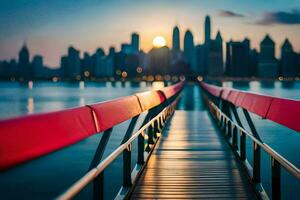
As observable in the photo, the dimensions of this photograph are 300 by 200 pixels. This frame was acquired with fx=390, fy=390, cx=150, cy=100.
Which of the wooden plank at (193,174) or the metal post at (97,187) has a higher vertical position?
the metal post at (97,187)

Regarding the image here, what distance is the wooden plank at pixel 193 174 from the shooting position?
590cm

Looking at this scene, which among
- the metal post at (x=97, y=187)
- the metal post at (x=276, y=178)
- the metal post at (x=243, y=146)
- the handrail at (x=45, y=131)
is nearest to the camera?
the handrail at (x=45, y=131)

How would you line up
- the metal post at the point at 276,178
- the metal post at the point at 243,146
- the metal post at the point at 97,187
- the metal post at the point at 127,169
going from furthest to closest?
the metal post at the point at 243,146, the metal post at the point at 127,169, the metal post at the point at 276,178, the metal post at the point at 97,187

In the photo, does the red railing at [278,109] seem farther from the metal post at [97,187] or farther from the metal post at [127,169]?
the metal post at [97,187]

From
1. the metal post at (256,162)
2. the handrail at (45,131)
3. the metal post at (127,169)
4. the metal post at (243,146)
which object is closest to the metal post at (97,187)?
the handrail at (45,131)

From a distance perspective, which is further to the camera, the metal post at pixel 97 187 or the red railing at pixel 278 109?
the red railing at pixel 278 109

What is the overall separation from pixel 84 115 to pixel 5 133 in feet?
5.40

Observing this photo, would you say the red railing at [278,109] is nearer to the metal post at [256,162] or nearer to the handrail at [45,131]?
the metal post at [256,162]

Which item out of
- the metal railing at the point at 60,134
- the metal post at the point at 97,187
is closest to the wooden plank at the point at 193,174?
the metal railing at the point at 60,134

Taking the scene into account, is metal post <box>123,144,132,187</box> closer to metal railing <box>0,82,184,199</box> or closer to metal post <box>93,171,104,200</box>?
metal railing <box>0,82,184,199</box>


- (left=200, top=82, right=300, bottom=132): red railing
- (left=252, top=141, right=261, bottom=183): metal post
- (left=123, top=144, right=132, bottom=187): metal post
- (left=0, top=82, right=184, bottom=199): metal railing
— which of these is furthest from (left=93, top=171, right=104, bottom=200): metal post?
(left=252, top=141, right=261, bottom=183): metal post

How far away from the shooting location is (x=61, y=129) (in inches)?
130

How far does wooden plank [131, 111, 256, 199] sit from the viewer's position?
5902 millimetres

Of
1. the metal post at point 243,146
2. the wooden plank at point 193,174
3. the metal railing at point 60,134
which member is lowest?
the wooden plank at point 193,174
